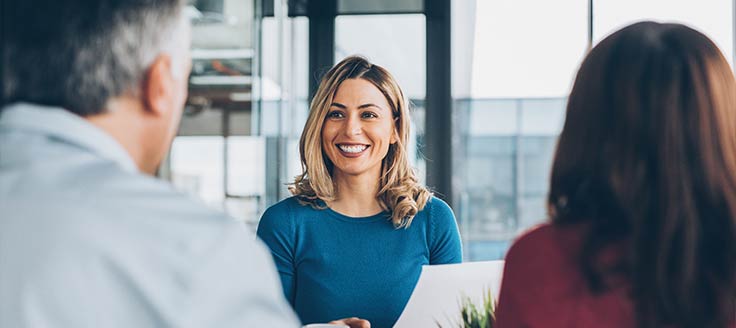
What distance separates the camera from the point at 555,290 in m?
0.94

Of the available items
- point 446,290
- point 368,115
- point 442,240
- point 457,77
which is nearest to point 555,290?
point 446,290

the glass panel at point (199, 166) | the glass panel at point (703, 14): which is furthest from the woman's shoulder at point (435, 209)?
the glass panel at point (703, 14)

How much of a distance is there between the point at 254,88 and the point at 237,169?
0.34 metres

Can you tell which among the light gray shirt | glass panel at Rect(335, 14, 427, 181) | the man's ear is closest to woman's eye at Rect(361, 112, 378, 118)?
the man's ear

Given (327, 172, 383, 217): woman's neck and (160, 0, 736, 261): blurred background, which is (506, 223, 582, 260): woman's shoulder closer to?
(327, 172, 383, 217): woman's neck

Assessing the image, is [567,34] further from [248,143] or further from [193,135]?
[193,135]

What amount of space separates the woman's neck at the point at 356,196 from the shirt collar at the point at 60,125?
53.8 inches

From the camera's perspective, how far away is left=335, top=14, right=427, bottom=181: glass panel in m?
4.59

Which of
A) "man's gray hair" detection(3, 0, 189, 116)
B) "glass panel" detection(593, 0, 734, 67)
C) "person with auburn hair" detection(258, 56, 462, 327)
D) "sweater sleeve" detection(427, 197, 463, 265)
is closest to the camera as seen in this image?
"man's gray hair" detection(3, 0, 189, 116)

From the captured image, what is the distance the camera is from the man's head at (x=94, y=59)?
Answer: 78 centimetres

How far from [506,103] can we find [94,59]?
14.5 ft

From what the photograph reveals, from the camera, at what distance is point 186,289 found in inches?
27.0

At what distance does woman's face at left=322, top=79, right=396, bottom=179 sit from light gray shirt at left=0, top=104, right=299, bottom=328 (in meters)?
1.42

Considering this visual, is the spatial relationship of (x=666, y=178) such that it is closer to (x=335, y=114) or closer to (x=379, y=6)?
(x=335, y=114)
